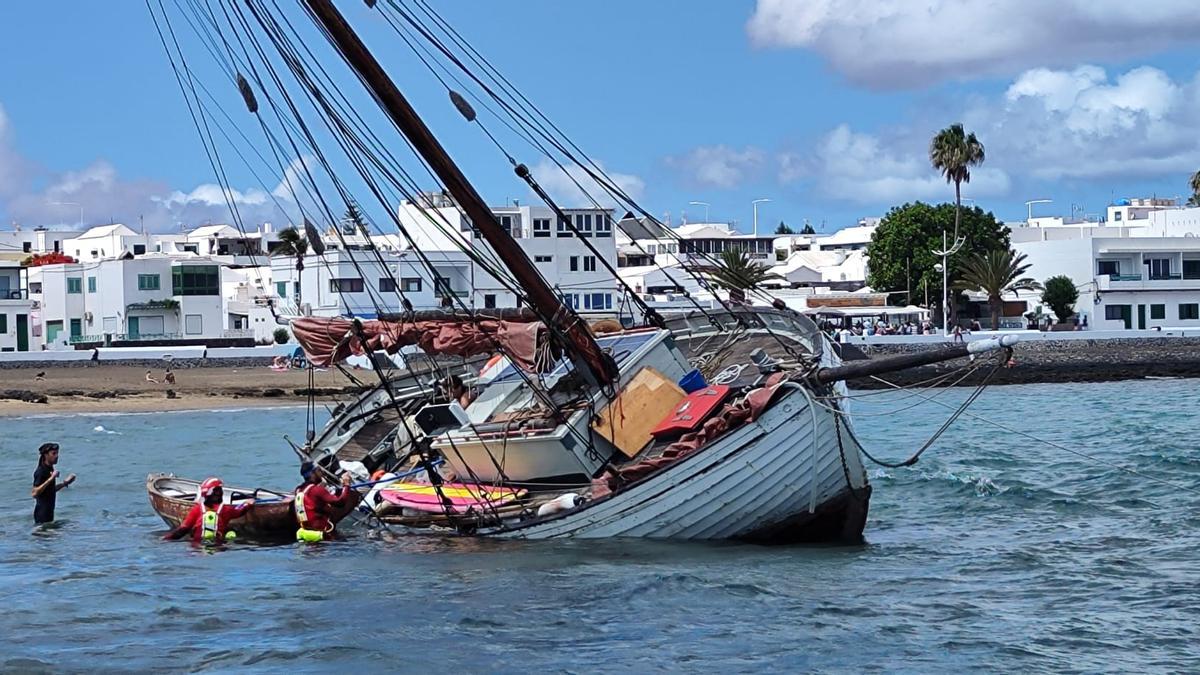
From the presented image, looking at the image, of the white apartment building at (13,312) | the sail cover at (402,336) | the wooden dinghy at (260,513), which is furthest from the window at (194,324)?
the wooden dinghy at (260,513)

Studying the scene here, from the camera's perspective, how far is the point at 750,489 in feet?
→ 72.7

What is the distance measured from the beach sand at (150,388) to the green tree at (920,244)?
43211 millimetres

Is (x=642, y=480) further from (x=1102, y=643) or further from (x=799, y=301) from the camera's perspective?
(x=799, y=301)

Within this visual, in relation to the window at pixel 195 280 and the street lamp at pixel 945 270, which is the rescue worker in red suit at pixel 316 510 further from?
the window at pixel 195 280

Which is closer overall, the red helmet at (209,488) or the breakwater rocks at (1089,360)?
the red helmet at (209,488)

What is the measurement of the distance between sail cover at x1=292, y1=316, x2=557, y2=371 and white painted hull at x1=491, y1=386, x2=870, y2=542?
3916mm

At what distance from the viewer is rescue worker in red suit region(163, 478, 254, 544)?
25.3 m

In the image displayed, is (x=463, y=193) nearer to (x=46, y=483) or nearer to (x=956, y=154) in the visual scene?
(x=46, y=483)

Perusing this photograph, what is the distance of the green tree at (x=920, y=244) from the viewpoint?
340ft

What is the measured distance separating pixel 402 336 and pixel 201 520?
4.92m

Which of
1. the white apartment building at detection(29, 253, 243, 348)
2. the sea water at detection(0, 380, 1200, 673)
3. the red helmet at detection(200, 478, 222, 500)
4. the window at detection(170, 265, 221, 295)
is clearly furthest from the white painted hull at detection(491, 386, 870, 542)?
the window at detection(170, 265, 221, 295)

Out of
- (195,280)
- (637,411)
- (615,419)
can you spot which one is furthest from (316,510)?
(195,280)

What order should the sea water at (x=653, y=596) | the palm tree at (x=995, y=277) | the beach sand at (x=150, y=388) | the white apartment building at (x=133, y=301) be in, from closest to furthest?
the sea water at (x=653, y=596) < the beach sand at (x=150, y=388) < the palm tree at (x=995, y=277) < the white apartment building at (x=133, y=301)

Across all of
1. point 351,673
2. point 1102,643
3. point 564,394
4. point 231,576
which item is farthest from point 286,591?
point 1102,643
